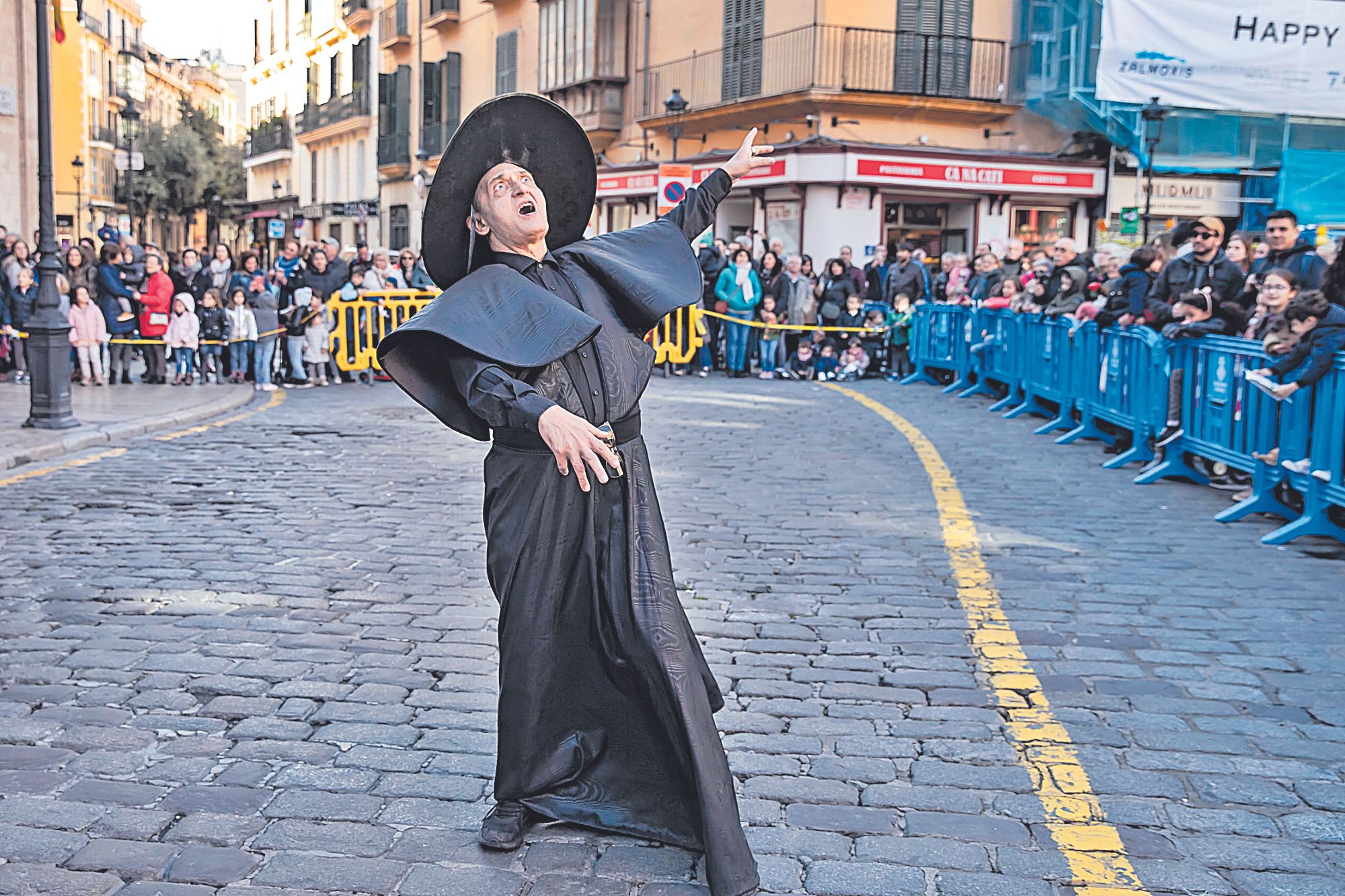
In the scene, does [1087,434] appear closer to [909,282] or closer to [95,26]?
[909,282]

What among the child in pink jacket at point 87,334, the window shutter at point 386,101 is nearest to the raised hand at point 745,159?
the child in pink jacket at point 87,334

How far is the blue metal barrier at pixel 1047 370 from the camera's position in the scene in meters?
13.9

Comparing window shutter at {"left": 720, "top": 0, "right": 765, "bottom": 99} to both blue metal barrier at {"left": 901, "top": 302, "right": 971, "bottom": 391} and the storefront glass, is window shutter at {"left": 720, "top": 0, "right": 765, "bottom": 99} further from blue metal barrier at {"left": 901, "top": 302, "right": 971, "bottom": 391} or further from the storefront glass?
blue metal barrier at {"left": 901, "top": 302, "right": 971, "bottom": 391}

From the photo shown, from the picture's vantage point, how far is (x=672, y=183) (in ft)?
68.2

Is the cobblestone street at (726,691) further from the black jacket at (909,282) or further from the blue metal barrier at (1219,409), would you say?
the black jacket at (909,282)

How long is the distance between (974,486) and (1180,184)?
2081 centimetres

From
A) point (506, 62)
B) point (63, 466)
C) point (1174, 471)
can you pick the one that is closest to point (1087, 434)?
point (1174, 471)

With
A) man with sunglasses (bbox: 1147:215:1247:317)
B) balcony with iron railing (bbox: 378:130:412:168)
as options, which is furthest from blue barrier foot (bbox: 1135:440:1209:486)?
balcony with iron railing (bbox: 378:130:412:168)

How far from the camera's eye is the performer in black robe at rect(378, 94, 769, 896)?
3570 mm

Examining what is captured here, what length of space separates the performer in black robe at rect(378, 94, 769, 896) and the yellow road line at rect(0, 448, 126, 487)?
7.46 m

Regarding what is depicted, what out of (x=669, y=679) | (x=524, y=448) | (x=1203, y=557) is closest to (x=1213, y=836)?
(x=669, y=679)

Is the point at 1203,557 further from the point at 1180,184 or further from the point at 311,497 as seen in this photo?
the point at 1180,184

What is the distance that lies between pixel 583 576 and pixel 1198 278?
9.47m

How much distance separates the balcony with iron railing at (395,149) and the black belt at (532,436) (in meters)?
44.1
